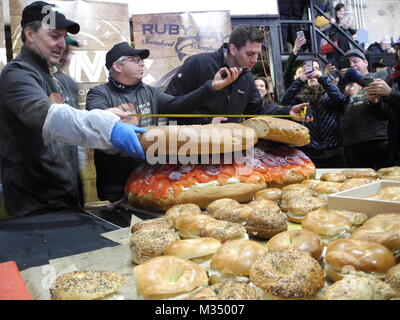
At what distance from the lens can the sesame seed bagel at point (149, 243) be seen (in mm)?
1389

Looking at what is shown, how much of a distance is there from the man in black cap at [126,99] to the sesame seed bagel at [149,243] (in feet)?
3.90

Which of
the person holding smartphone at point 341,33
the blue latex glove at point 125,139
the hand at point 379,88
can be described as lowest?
the blue latex glove at point 125,139

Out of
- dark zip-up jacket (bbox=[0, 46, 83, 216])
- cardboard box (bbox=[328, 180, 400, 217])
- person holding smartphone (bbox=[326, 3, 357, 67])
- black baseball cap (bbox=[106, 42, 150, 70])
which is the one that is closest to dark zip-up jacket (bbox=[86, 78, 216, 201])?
black baseball cap (bbox=[106, 42, 150, 70])

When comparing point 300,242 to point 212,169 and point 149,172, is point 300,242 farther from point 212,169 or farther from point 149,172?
point 149,172

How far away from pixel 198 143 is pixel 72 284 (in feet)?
3.74

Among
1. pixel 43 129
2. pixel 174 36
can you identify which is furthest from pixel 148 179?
pixel 174 36

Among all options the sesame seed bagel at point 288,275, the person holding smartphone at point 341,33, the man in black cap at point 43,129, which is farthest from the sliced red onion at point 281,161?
the person holding smartphone at point 341,33

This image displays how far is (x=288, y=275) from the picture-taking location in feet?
3.56

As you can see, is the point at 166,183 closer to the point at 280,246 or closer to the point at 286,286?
the point at 280,246

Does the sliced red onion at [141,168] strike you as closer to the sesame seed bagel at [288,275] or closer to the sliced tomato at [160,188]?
the sliced tomato at [160,188]

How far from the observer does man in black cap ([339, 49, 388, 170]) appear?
13.0 ft

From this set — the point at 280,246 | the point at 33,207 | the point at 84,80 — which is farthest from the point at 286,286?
the point at 84,80

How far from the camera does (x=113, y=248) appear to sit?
1.54 m

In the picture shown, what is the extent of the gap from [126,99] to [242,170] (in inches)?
50.6
